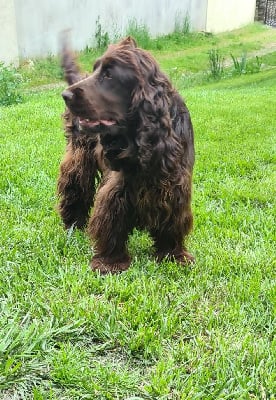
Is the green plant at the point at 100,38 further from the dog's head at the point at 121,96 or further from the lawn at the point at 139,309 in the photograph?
the dog's head at the point at 121,96

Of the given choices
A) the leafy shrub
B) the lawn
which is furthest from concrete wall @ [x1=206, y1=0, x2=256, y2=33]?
the lawn

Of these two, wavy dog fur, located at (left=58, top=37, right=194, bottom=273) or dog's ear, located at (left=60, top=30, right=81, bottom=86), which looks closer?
wavy dog fur, located at (left=58, top=37, right=194, bottom=273)

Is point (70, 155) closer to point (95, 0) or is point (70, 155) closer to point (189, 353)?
point (189, 353)

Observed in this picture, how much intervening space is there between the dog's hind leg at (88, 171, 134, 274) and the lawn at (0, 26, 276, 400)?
92 mm

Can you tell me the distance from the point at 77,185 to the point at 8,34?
329 inches

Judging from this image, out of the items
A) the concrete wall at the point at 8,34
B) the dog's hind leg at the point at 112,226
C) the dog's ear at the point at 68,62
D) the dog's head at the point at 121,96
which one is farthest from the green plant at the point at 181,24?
the dog's head at the point at 121,96

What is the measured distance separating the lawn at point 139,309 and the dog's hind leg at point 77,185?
0.49ft

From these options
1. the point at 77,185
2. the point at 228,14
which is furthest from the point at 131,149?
the point at 228,14

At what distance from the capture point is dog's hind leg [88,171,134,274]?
2.80 metres

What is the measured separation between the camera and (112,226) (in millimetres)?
2863

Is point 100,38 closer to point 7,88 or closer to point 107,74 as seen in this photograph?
point 7,88

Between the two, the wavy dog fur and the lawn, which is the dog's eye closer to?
the wavy dog fur

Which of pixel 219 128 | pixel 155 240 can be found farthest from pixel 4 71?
pixel 155 240

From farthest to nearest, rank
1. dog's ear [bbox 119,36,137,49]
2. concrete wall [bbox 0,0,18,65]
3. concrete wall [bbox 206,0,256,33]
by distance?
concrete wall [bbox 206,0,256,33], concrete wall [bbox 0,0,18,65], dog's ear [bbox 119,36,137,49]
